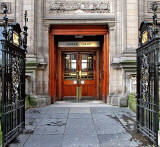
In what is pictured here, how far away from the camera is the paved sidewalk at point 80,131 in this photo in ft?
12.6

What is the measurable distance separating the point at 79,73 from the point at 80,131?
663 centimetres

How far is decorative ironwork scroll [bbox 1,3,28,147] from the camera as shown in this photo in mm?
3590

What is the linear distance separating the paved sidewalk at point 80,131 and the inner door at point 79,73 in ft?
16.6

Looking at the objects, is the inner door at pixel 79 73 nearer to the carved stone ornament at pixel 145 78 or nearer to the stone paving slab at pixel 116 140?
the carved stone ornament at pixel 145 78

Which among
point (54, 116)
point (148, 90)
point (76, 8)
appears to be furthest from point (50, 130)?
point (76, 8)

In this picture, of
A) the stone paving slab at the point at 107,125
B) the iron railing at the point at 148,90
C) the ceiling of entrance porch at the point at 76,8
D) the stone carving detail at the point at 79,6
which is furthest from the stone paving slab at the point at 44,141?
the stone carving detail at the point at 79,6

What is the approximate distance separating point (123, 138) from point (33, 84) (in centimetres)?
508

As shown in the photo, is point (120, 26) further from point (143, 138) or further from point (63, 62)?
point (143, 138)

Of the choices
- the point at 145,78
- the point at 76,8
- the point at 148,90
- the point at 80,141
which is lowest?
the point at 80,141

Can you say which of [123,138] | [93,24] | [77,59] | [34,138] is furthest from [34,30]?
[123,138]

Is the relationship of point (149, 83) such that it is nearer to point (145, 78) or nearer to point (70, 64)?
point (145, 78)

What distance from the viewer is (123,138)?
411cm

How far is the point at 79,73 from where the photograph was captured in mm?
11047

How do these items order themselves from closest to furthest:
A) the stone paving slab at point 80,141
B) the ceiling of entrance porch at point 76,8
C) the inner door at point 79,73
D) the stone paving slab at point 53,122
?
the stone paving slab at point 80,141
the stone paving slab at point 53,122
the ceiling of entrance porch at point 76,8
the inner door at point 79,73
